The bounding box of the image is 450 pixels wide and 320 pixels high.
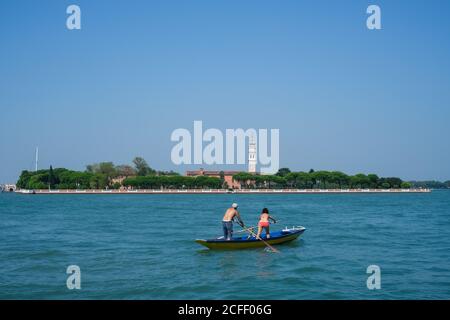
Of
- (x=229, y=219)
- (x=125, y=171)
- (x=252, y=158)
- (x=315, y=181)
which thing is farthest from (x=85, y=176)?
(x=229, y=219)

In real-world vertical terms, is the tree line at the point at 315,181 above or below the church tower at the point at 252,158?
below

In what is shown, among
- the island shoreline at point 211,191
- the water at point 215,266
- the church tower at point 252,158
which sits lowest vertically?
the island shoreline at point 211,191

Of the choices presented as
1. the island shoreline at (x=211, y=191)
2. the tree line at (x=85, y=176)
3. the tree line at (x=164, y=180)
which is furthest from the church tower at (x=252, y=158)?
the tree line at (x=85, y=176)

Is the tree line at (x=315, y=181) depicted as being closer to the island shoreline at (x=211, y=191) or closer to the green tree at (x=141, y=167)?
the island shoreline at (x=211, y=191)

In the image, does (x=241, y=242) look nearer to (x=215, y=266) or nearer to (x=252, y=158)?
(x=215, y=266)

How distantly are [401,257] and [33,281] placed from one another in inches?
512

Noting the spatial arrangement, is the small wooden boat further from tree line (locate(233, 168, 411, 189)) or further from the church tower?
the church tower

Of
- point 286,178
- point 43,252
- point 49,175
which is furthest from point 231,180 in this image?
point 43,252

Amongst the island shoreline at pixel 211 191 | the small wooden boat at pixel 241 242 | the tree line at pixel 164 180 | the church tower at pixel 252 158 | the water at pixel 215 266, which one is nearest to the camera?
the water at pixel 215 266

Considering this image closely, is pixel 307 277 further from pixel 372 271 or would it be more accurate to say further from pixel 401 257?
pixel 401 257

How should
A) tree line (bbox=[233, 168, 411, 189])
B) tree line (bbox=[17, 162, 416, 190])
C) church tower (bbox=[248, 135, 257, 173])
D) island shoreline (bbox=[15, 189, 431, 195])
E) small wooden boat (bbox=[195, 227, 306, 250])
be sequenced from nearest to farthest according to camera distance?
small wooden boat (bbox=[195, 227, 306, 250])
island shoreline (bbox=[15, 189, 431, 195])
tree line (bbox=[17, 162, 416, 190])
tree line (bbox=[233, 168, 411, 189])
church tower (bbox=[248, 135, 257, 173])

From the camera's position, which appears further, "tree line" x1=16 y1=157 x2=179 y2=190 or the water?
"tree line" x1=16 y1=157 x2=179 y2=190

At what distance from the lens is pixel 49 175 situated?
14438 centimetres

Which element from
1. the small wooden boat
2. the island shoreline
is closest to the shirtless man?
the small wooden boat
